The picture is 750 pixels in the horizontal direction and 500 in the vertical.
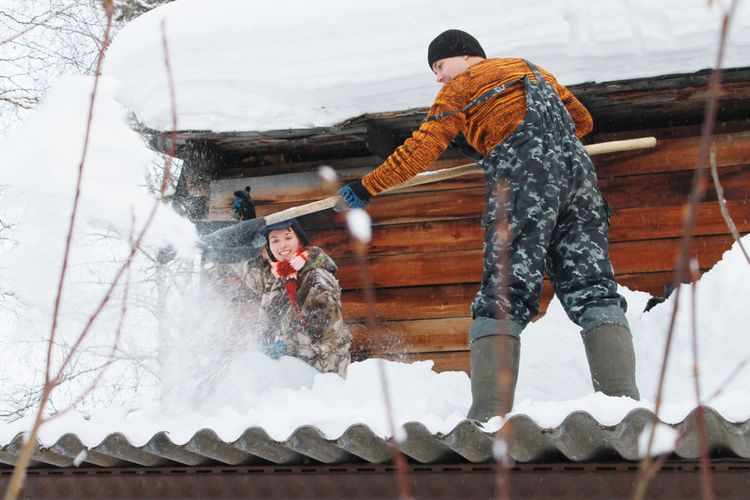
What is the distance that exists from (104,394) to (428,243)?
11.1 meters

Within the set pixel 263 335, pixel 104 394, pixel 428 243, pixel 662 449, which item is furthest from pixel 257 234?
pixel 104 394

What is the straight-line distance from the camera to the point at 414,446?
2619mm

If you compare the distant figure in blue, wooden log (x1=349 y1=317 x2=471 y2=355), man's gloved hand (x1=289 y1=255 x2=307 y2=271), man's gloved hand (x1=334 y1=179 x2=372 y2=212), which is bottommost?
wooden log (x1=349 y1=317 x2=471 y2=355)

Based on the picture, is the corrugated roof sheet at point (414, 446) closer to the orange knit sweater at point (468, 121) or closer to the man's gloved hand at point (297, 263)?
the orange knit sweater at point (468, 121)

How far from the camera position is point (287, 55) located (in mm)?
5207

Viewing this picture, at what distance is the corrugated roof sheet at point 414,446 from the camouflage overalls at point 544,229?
72 cm

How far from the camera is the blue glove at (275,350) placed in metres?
4.94

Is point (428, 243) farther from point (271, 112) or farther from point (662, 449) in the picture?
point (662, 449)

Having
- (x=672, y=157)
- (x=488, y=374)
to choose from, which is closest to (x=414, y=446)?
(x=488, y=374)

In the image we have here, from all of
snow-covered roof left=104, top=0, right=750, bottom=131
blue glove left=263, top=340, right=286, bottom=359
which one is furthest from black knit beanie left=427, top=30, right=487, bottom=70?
blue glove left=263, top=340, right=286, bottom=359

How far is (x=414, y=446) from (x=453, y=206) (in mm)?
2956

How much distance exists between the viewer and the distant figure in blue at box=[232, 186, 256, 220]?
5.45m

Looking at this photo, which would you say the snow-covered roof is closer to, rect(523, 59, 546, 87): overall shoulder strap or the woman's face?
the woman's face

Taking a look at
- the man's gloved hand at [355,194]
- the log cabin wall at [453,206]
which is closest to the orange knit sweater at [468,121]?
the man's gloved hand at [355,194]
